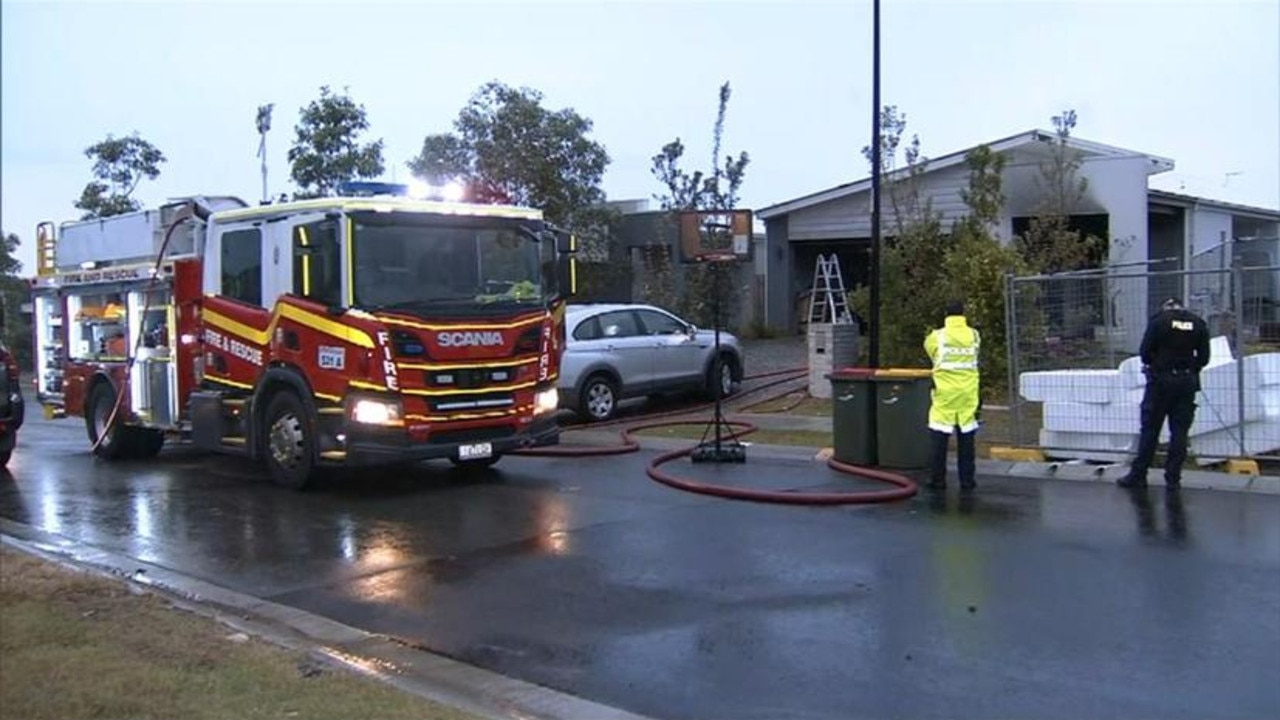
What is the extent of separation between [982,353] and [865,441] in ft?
18.4

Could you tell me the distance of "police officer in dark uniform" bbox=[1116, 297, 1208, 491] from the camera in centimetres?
1025

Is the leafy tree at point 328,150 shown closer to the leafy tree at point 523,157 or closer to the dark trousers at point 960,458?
the leafy tree at point 523,157

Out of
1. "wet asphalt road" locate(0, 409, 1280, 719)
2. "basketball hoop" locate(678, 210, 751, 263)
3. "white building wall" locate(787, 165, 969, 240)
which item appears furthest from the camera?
"white building wall" locate(787, 165, 969, 240)

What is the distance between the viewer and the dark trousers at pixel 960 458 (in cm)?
1083

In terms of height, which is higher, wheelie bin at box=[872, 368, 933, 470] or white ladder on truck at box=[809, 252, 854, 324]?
white ladder on truck at box=[809, 252, 854, 324]

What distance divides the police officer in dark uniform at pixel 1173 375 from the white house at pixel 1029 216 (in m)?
8.58

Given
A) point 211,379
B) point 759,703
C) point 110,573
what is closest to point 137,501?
point 211,379

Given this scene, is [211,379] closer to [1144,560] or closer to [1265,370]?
[1144,560]

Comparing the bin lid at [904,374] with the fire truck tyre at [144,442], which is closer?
the bin lid at [904,374]

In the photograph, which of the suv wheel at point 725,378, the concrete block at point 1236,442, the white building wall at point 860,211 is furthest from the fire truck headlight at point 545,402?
the white building wall at point 860,211

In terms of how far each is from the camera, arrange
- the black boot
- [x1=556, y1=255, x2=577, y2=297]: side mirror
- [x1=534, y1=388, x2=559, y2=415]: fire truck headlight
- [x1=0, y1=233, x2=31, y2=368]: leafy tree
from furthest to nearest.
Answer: [x1=0, y1=233, x2=31, y2=368]: leafy tree, [x1=556, y1=255, x2=577, y2=297]: side mirror, [x1=534, y1=388, x2=559, y2=415]: fire truck headlight, the black boot

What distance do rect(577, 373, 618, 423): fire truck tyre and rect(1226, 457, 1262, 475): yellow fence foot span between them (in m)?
8.96

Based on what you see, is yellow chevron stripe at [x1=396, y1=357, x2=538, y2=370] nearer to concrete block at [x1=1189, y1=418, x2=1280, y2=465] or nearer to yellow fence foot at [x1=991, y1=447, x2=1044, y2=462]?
yellow fence foot at [x1=991, y1=447, x2=1044, y2=462]

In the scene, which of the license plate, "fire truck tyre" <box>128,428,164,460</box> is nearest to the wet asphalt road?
the license plate
